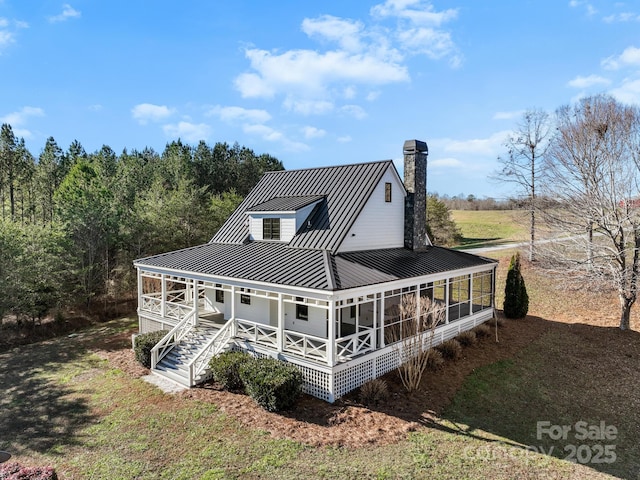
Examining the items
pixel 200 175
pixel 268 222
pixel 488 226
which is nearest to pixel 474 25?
pixel 268 222

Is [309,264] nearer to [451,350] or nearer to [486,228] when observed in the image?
[451,350]

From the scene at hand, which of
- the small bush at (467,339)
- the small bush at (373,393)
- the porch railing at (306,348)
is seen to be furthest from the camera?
the small bush at (467,339)

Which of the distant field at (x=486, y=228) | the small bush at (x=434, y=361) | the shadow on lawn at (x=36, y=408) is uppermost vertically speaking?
the distant field at (x=486, y=228)

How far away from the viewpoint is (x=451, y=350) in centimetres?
1488

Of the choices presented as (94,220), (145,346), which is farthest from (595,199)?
(94,220)

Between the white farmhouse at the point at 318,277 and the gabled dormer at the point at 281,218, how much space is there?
5cm

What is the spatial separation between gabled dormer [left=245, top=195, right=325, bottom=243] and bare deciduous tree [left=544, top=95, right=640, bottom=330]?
43.6 ft

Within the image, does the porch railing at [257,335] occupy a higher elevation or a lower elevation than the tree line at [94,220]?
lower

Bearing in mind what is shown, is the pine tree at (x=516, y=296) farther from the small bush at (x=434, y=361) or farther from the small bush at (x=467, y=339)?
the small bush at (x=434, y=361)

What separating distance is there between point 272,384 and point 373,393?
126 inches

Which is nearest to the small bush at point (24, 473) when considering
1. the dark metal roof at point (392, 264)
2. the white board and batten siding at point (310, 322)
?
the dark metal roof at point (392, 264)

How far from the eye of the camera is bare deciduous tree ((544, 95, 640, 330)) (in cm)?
1750

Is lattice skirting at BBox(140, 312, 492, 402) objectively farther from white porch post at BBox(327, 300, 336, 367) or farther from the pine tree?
the pine tree

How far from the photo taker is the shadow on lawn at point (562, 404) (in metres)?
9.45
